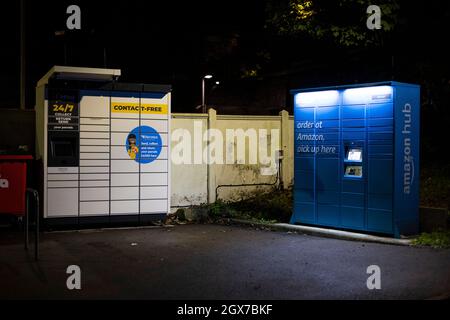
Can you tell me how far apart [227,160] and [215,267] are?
5.42 m

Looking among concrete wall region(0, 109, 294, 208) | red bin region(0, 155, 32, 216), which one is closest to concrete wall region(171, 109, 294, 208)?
concrete wall region(0, 109, 294, 208)

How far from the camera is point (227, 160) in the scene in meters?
13.0

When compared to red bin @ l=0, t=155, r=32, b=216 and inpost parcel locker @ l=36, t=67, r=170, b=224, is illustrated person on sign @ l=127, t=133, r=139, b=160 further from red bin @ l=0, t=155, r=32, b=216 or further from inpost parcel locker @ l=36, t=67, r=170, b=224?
red bin @ l=0, t=155, r=32, b=216

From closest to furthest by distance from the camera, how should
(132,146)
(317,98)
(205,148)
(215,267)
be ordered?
1. (215,267)
2. (317,98)
3. (132,146)
4. (205,148)

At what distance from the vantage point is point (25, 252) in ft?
28.8

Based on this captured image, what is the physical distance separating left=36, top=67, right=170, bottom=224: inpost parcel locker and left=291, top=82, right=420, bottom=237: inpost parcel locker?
268cm

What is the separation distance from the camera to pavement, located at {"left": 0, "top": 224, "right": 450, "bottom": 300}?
6465 millimetres

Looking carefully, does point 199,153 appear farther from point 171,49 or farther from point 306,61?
point 171,49

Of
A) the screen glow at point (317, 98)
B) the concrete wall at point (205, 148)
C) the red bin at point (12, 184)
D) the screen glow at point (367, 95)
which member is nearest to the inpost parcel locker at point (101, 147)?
the red bin at point (12, 184)

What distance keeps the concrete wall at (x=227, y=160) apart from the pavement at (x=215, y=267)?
2.02 metres

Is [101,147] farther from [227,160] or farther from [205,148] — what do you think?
[227,160]

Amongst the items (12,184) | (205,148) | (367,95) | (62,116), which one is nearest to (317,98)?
(367,95)

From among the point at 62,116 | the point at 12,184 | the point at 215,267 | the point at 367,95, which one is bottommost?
the point at 215,267

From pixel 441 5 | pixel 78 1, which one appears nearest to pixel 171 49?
pixel 78 1
